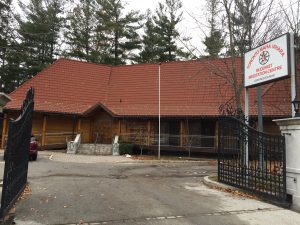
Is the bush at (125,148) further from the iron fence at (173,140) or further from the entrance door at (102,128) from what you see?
the entrance door at (102,128)

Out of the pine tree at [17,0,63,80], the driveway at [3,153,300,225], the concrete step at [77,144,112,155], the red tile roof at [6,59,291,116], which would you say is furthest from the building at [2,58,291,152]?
the driveway at [3,153,300,225]

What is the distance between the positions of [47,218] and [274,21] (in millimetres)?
13057

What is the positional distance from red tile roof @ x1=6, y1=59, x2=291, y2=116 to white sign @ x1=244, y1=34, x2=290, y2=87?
13.4m

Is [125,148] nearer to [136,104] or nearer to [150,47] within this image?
[136,104]

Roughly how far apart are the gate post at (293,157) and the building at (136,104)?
51.5ft

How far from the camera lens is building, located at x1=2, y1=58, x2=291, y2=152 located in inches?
979

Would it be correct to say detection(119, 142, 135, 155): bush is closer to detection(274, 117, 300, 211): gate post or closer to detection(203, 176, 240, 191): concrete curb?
detection(203, 176, 240, 191): concrete curb

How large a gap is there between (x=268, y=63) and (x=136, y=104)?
18530 millimetres

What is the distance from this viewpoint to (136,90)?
29.3m

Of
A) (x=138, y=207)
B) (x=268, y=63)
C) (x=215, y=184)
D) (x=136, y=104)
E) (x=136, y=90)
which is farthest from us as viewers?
(x=136, y=90)

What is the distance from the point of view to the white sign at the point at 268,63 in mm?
9059

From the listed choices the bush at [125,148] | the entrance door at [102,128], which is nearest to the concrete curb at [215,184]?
the bush at [125,148]

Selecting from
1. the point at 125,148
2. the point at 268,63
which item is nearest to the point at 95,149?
the point at 125,148

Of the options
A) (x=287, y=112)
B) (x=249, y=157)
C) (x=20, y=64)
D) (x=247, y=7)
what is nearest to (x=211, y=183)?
(x=249, y=157)
